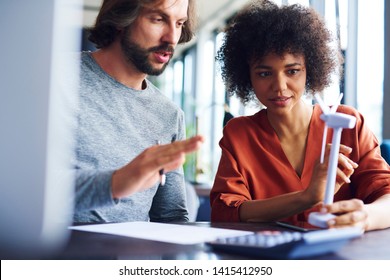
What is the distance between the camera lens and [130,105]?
4.95 ft

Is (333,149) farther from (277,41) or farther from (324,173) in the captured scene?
(277,41)

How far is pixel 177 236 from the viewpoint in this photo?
88 cm

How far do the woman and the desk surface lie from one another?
13.4 inches

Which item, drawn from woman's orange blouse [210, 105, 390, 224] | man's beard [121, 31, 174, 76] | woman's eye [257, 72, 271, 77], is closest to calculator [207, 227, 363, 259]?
woman's orange blouse [210, 105, 390, 224]

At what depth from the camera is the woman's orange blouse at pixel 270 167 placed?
1.29m

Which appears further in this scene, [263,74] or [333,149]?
[263,74]

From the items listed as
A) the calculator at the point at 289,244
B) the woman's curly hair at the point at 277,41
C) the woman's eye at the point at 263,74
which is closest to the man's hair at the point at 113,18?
the woman's curly hair at the point at 277,41

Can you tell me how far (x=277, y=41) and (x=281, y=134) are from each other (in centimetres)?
29

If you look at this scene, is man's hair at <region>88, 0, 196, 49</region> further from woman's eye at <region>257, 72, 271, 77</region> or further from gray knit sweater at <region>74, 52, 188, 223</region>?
woman's eye at <region>257, 72, 271, 77</region>

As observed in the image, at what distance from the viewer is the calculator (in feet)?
2.17

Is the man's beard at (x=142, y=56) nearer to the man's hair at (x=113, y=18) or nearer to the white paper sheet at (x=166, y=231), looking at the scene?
the man's hair at (x=113, y=18)

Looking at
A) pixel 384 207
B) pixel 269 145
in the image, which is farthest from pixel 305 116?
pixel 384 207

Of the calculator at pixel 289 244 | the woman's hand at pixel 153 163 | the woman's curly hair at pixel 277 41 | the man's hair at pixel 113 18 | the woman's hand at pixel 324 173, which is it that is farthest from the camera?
the man's hair at pixel 113 18

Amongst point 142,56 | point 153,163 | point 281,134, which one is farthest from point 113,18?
point 153,163
